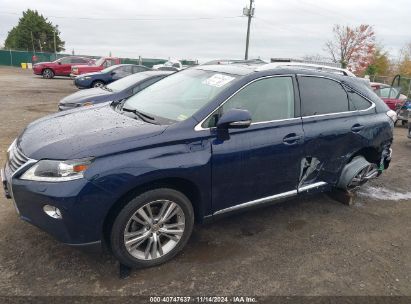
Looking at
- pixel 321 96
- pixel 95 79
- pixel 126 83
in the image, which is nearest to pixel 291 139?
pixel 321 96

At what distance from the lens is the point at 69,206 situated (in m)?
2.60

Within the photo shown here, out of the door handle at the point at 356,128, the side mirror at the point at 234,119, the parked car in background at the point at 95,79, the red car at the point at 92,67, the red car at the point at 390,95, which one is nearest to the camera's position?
the side mirror at the point at 234,119

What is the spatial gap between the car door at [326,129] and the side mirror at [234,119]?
3.22ft

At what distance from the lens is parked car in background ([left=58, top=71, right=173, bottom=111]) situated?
7.40 meters

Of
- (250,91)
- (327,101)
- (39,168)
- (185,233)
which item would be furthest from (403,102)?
(39,168)

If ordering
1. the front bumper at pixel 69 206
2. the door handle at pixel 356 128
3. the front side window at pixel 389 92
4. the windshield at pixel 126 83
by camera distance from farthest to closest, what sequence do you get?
the front side window at pixel 389 92
the windshield at pixel 126 83
the door handle at pixel 356 128
the front bumper at pixel 69 206

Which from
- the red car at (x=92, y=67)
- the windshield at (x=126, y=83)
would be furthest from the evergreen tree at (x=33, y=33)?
the windshield at (x=126, y=83)

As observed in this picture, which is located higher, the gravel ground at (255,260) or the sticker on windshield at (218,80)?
the sticker on windshield at (218,80)

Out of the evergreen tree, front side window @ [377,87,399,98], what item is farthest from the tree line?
front side window @ [377,87,399,98]

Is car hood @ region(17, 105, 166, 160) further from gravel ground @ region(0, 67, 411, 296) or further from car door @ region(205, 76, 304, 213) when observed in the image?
gravel ground @ region(0, 67, 411, 296)

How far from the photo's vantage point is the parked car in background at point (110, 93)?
24.3ft

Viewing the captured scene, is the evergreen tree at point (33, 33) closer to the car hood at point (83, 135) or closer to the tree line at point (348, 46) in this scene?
the tree line at point (348, 46)

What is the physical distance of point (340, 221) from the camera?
4262 millimetres

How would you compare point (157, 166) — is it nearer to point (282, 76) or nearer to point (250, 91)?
point (250, 91)
